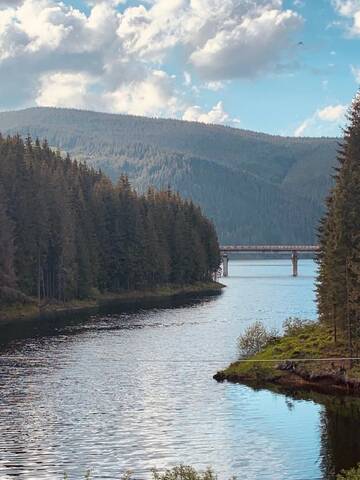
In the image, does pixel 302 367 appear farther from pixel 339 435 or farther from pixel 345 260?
pixel 339 435

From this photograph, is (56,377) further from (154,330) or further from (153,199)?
(153,199)

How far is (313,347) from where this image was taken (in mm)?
70500

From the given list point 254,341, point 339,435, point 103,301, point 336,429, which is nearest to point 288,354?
point 254,341

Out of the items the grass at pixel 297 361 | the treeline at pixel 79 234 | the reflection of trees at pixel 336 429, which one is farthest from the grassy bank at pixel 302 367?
the treeline at pixel 79 234

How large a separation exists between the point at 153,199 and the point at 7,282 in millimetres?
80808

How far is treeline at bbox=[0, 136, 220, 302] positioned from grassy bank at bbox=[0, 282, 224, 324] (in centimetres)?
192

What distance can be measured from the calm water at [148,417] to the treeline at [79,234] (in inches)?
1564

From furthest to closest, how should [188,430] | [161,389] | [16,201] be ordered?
[16,201], [161,389], [188,430]

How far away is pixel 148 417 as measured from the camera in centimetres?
5222

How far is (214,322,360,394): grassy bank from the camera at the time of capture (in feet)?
200

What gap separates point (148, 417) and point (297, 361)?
1803cm

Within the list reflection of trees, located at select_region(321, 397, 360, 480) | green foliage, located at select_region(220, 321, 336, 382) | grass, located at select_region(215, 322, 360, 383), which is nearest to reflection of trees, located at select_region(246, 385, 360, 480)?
reflection of trees, located at select_region(321, 397, 360, 480)

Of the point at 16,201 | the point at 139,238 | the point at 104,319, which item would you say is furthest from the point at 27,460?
the point at 139,238

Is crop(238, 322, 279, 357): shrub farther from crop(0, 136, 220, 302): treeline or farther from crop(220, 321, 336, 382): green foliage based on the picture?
crop(0, 136, 220, 302): treeline
